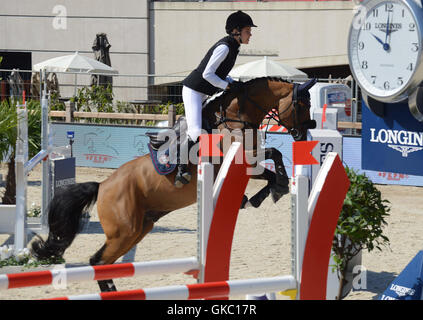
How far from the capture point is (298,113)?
557cm

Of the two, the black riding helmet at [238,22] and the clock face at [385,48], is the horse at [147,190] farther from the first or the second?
the clock face at [385,48]

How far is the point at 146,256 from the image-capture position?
723 cm

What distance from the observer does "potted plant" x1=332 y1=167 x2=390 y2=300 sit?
490 cm

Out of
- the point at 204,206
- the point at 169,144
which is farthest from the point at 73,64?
the point at 204,206

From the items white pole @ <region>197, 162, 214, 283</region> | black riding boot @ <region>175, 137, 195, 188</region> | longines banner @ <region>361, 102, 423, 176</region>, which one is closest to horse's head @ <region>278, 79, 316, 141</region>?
black riding boot @ <region>175, 137, 195, 188</region>

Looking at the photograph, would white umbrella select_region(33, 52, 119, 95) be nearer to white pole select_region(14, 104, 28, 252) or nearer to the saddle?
white pole select_region(14, 104, 28, 252)

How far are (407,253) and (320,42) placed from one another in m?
13.2

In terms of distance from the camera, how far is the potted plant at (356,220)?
4.90 meters

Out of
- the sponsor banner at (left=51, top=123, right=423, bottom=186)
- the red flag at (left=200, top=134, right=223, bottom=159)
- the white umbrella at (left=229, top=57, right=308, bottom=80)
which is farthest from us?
the white umbrella at (left=229, top=57, right=308, bottom=80)

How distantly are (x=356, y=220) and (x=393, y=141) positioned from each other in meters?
1.16

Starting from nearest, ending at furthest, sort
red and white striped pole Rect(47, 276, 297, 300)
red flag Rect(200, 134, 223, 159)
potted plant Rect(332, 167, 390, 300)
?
1. red and white striped pole Rect(47, 276, 297, 300)
2. red flag Rect(200, 134, 223, 159)
3. potted plant Rect(332, 167, 390, 300)

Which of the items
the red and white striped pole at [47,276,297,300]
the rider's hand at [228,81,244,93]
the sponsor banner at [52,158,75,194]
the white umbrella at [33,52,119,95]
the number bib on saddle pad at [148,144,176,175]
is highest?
the white umbrella at [33,52,119,95]

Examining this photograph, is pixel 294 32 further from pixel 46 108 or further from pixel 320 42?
pixel 46 108

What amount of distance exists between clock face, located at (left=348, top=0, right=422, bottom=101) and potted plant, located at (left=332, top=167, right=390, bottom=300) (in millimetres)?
1263
